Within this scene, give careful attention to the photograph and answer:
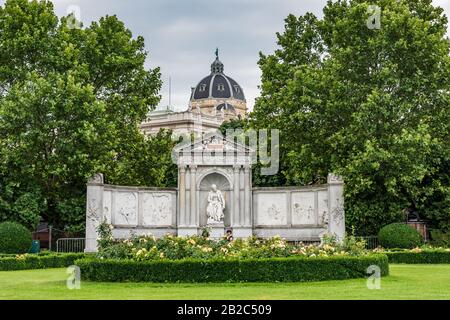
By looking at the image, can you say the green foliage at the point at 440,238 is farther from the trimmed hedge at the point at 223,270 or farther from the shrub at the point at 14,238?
the shrub at the point at 14,238

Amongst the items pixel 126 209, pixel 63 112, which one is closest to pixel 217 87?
pixel 126 209

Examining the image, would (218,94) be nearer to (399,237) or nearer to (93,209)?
(93,209)

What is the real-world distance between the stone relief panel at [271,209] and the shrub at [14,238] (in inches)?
563

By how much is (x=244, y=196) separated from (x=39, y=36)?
A: 1588 centimetres

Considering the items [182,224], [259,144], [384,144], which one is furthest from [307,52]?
[182,224]

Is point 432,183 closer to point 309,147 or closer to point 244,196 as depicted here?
point 309,147

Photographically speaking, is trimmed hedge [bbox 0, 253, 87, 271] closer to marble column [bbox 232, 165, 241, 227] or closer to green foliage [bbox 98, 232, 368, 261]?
green foliage [bbox 98, 232, 368, 261]

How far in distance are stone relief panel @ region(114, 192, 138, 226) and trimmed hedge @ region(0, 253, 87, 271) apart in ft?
30.1

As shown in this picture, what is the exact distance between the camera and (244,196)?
148 ft

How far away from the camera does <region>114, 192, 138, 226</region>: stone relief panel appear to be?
43812mm

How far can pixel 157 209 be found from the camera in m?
45.1

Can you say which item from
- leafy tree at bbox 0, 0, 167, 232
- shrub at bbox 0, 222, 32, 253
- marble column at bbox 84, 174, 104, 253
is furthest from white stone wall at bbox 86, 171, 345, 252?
shrub at bbox 0, 222, 32, 253

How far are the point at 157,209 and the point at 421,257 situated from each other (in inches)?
675

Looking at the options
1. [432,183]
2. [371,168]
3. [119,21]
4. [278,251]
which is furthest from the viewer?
[119,21]
